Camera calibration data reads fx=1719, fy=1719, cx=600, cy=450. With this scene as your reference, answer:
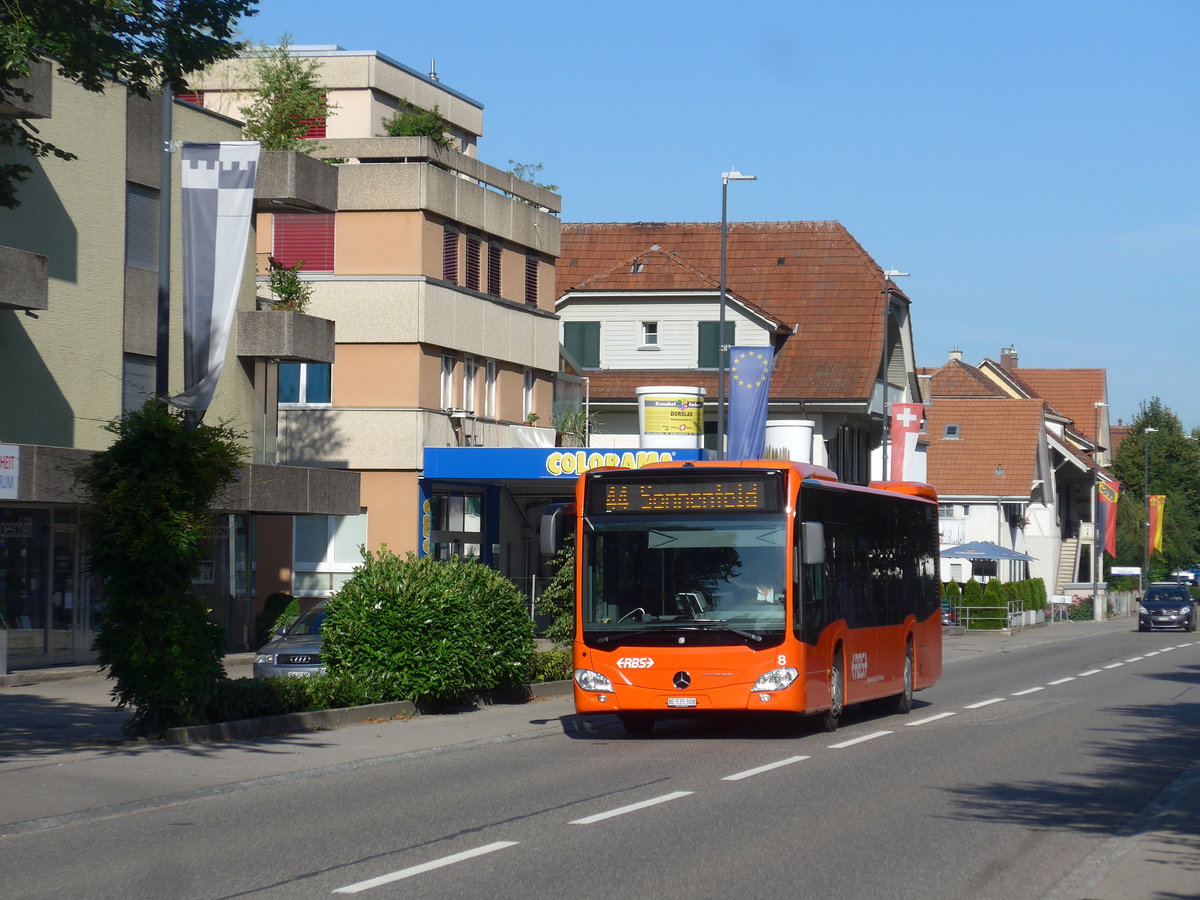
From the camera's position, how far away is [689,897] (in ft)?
28.6

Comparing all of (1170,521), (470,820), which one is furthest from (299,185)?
(1170,521)

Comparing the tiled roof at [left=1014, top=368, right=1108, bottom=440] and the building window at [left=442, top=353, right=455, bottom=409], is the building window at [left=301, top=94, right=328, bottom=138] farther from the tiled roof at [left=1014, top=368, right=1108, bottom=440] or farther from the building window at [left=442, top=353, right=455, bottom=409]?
the tiled roof at [left=1014, top=368, right=1108, bottom=440]

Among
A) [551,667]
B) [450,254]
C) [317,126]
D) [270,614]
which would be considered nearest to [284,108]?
[317,126]

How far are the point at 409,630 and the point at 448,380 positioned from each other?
68.1ft

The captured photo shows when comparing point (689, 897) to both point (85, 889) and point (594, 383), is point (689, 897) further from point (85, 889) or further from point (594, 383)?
point (594, 383)

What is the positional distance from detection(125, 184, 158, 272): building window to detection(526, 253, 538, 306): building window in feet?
49.7

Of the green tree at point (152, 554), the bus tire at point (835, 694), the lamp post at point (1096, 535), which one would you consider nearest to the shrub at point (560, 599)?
the bus tire at point (835, 694)

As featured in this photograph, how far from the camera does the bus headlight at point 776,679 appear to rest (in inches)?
679

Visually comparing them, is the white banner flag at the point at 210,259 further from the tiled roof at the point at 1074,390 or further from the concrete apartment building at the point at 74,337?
the tiled roof at the point at 1074,390

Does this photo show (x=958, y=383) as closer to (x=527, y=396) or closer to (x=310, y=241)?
(x=527, y=396)

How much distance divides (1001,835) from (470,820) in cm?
350

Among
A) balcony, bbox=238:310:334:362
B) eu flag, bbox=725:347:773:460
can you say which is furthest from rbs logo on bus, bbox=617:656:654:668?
eu flag, bbox=725:347:773:460

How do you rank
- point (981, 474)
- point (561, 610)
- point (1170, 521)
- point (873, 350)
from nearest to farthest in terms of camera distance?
point (561, 610) → point (873, 350) → point (981, 474) → point (1170, 521)

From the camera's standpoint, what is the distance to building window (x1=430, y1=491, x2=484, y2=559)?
4031 centimetres
